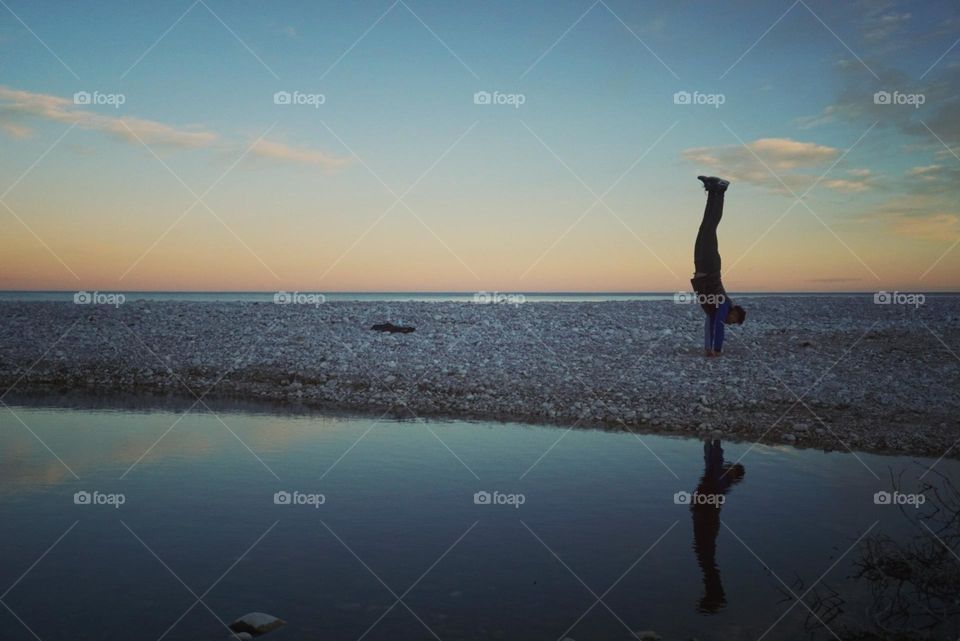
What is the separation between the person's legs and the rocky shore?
268 cm

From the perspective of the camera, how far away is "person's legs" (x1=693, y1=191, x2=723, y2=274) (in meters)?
19.1

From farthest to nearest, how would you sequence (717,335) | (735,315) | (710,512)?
(717,335) < (735,315) < (710,512)

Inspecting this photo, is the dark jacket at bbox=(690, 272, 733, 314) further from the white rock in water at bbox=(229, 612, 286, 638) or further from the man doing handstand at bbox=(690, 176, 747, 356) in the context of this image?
the white rock in water at bbox=(229, 612, 286, 638)

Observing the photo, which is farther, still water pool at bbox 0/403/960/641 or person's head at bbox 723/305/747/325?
person's head at bbox 723/305/747/325

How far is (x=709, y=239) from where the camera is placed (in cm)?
1928

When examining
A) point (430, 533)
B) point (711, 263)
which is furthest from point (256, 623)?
point (711, 263)

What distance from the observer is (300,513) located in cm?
921

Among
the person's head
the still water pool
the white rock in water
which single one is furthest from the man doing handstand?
the white rock in water

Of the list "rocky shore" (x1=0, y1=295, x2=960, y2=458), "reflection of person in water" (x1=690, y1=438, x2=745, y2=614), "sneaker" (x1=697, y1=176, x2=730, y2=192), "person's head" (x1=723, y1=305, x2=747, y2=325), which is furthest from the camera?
"person's head" (x1=723, y1=305, x2=747, y2=325)

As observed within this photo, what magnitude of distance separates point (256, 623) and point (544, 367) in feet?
46.7

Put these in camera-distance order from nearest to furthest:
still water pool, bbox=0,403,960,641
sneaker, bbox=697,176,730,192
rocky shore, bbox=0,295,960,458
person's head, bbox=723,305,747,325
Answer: still water pool, bbox=0,403,960,641 → rocky shore, bbox=0,295,960,458 → sneaker, bbox=697,176,730,192 → person's head, bbox=723,305,747,325

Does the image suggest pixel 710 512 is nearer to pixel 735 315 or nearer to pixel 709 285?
pixel 709 285

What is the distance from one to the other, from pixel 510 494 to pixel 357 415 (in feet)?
21.4

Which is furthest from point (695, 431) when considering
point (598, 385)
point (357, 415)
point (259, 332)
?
point (259, 332)
